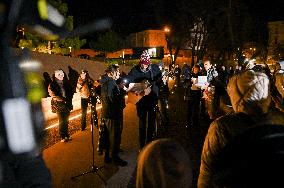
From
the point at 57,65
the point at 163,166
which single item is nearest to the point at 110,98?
the point at 163,166

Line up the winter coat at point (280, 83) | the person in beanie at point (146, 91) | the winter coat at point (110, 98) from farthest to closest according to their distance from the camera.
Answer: the person in beanie at point (146, 91) < the winter coat at point (280, 83) < the winter coat at point (110, 98)

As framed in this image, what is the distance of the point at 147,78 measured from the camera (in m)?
8.12

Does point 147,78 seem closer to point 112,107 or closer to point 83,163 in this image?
point 112,107

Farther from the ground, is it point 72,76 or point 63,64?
point 63,64

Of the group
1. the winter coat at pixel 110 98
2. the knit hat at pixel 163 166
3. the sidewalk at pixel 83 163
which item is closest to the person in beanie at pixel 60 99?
the sidewalk at pixel 83 163

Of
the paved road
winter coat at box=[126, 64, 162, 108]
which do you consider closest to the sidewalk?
the paved road

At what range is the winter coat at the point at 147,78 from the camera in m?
8.07

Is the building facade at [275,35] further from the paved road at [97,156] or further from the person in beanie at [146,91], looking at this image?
the person in beanie at [146,91]

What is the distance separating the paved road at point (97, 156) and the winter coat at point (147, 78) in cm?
117

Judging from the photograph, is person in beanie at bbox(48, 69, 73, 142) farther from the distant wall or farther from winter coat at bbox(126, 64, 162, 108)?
the distant wall

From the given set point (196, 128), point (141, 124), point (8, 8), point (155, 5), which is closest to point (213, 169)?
point (8, 8)

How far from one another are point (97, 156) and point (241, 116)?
227 inches

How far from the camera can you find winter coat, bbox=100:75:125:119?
23.9 feet

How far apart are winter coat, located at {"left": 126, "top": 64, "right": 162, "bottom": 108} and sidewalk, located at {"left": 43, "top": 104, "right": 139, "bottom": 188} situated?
1168 mm
